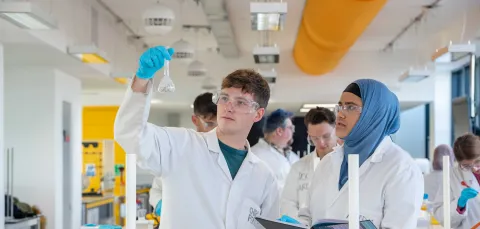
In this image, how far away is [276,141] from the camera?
588 cm

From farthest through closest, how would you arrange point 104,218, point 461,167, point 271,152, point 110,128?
1. point 110,128
2. point 104,218
3. point 271,152
4. point 461,167

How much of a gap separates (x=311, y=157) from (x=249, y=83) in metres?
2.13

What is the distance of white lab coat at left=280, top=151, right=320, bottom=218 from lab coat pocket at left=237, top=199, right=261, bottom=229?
1824 mm

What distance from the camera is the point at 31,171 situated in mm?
7730

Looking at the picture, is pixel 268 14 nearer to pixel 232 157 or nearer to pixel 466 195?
pixel 466 195

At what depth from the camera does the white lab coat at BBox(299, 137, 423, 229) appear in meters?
2.38

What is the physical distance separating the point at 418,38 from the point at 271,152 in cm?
515

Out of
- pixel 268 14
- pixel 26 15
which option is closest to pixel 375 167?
pixel 268 14

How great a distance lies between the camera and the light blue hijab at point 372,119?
2498 millimetres

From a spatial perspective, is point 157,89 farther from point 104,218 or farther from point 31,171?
point 104,218

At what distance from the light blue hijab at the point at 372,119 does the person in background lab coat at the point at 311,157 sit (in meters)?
1.63

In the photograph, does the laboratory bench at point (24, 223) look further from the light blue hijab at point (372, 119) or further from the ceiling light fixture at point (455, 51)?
the ceiling light fixture at point (455, 51)

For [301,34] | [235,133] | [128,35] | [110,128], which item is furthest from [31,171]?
[235,133]

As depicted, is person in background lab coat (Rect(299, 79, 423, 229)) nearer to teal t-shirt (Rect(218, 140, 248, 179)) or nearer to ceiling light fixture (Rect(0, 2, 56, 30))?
teal t-shirt (Rect(218, 140, 248, 179))
